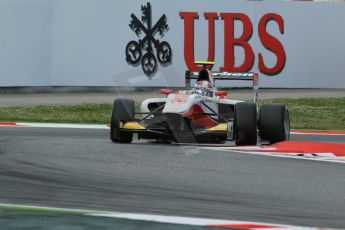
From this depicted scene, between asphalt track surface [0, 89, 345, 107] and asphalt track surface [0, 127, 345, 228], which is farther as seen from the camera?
asphalt track surface [0, 89, 345, 107]

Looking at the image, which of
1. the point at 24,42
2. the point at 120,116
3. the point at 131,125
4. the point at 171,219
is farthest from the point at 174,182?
the point at 24,42

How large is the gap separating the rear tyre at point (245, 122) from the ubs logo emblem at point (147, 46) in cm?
1477

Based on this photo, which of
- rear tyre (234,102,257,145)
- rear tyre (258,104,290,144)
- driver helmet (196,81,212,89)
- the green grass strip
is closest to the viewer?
rear tyre (234,102,257,145)

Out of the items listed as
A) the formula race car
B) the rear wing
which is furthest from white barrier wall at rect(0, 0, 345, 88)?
the formula race car

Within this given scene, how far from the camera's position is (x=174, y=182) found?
833 centimetres

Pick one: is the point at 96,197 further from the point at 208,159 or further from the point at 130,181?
the point at 208,159

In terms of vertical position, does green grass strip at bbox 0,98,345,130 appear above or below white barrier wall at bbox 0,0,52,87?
below

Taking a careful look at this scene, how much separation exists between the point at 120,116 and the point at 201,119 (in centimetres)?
113

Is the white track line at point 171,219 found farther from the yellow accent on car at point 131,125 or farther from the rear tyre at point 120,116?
the rear tyre at point 120,116

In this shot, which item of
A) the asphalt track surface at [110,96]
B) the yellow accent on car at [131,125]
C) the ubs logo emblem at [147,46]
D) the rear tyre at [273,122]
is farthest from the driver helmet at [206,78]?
the ubs logo emblem at [147,46]

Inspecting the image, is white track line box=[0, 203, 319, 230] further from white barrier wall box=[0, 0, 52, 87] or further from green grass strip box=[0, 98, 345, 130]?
white barrier wall box=[0, 0, 52, 87]

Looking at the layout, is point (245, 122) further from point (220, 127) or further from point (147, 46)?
point (147, 46)

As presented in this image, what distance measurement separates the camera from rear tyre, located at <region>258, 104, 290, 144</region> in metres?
12.1

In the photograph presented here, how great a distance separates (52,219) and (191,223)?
100 cm
